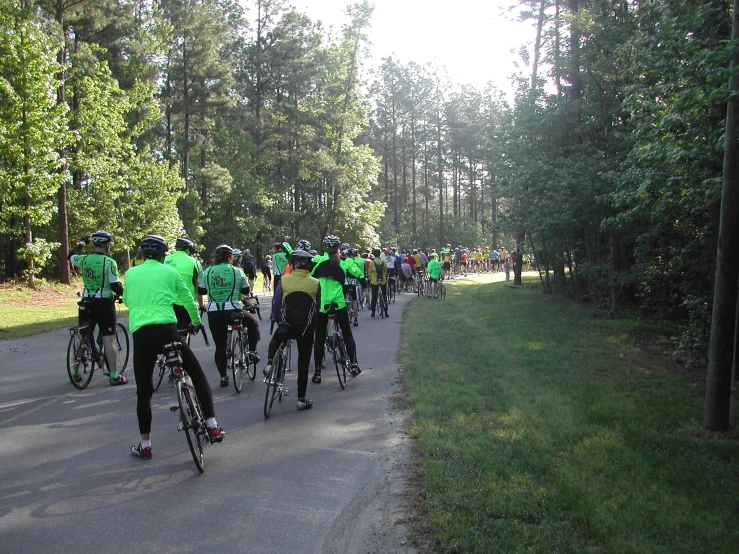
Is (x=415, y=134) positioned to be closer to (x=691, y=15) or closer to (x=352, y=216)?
(x=352, y=216)

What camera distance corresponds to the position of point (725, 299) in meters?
7.06

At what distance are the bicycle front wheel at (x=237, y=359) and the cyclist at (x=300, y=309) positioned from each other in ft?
4.02

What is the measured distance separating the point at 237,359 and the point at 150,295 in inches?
140

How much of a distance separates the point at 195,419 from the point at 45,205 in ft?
67.8

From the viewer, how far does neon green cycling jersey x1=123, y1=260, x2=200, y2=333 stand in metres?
5.60

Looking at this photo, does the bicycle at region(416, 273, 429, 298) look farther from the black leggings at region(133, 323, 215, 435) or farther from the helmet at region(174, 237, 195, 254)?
the black leggings at region(133, 323, 215, 435)

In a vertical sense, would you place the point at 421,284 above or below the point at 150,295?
below

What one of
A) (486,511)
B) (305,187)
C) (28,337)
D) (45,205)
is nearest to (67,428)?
(486,511)

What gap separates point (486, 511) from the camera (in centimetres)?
465

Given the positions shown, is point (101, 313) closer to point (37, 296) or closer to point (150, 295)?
point (150, 295)

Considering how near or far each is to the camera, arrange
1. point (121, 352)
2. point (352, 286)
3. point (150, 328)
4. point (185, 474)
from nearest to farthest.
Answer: point (185, 474), point (150, 328), point (121, 352), point (352, 286)

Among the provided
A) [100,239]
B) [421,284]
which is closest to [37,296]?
[421,284]

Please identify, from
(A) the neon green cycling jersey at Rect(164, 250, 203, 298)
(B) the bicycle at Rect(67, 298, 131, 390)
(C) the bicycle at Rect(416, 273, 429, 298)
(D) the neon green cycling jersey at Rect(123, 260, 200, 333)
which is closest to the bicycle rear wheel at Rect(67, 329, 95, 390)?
(B) the bicycle at Rect(67, 298, 131, 390)

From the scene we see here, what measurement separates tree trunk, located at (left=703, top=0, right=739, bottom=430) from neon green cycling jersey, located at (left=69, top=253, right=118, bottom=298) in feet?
24.8
